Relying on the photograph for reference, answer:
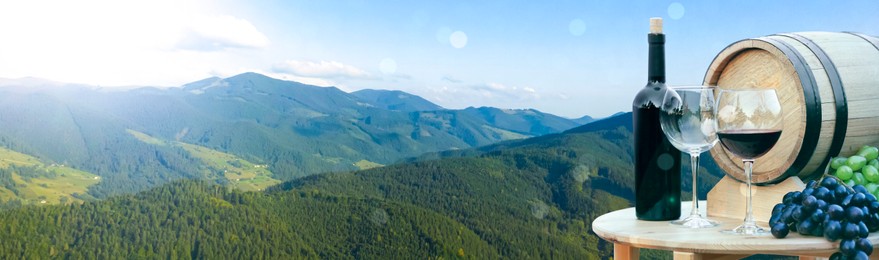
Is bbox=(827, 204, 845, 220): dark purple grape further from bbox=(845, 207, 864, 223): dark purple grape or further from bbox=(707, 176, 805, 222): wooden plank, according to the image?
bbox=(707, 176, 805, 222): wooden plank

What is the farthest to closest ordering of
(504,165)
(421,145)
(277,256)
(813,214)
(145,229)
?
1. (421,145)
2. (504,165)
3. (145,229)
4. (277,256)
5. (813,214)

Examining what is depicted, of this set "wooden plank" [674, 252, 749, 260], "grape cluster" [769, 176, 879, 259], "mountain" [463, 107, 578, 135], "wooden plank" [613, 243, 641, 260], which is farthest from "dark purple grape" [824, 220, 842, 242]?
"mountain" [463, 107, 578, 135]

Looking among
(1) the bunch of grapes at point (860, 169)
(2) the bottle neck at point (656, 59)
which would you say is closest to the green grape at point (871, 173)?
(1) the bunch of grapes at point (860, 169)

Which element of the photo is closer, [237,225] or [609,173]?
[237,225]

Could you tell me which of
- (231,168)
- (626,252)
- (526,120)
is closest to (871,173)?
(626,252)

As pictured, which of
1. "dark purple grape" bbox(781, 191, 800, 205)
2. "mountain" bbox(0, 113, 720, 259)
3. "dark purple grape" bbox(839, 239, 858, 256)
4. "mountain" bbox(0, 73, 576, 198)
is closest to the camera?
"dark purple grape" bbox(839, 239, 858, 256)

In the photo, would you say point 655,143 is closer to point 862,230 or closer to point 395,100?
point 862,230

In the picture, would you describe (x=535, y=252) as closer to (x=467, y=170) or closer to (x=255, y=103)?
(x=467, y=170)

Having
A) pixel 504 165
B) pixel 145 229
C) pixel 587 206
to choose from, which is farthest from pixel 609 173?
pixel 145 229
